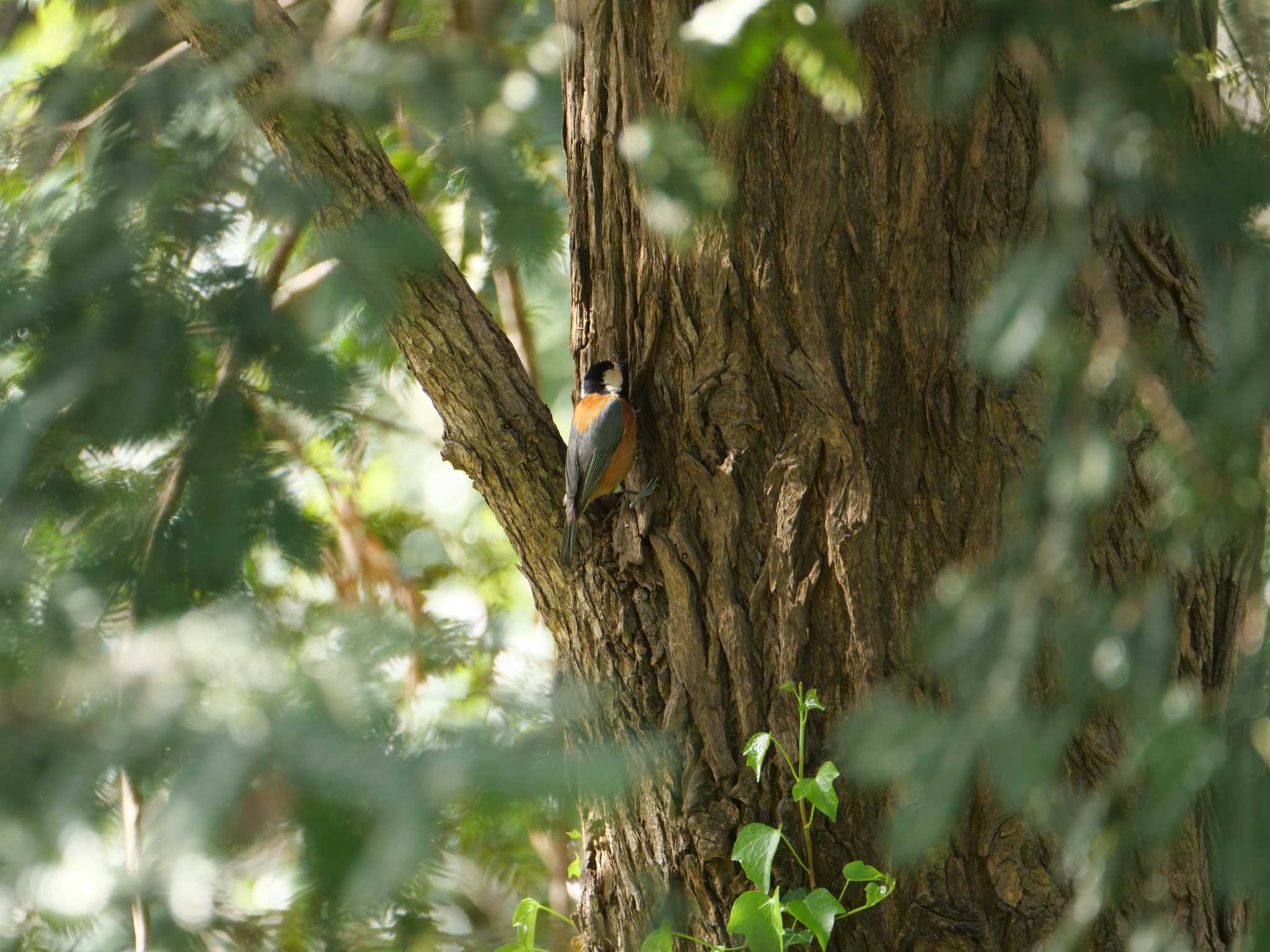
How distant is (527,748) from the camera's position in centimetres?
86

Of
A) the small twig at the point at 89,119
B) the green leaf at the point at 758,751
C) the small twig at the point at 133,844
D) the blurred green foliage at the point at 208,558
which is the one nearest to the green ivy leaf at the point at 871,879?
the green leaf at the point at 758,751

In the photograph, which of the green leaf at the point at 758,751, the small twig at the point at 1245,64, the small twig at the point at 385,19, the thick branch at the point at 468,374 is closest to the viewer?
the small twig at the point at 1245,64

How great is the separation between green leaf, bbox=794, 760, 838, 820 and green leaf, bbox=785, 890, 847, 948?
16 cm

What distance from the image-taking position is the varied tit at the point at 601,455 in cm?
244

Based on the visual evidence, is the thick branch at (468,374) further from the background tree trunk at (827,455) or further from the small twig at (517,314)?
the small twig at (517,314)

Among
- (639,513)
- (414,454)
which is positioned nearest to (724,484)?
(639,513)

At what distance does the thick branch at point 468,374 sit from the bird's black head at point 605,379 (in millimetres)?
156

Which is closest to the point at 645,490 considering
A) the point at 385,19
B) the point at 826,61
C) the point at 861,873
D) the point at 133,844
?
the point at 861,873

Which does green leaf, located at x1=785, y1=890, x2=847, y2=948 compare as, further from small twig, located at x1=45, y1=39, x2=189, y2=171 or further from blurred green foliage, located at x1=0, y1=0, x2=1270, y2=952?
small twig, located at x1=45, y1=39, x2=189, y2=171

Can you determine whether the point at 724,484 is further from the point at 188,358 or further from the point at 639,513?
the point at 188,358

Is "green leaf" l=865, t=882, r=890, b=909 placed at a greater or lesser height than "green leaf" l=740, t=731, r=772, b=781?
lesser

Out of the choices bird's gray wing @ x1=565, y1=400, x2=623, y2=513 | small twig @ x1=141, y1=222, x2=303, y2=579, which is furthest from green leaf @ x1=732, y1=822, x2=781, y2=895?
small twig @ x1=141, y1=222, x2=303, y2=579

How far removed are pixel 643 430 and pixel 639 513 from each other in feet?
0.65

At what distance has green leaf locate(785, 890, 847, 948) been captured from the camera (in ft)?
6.64
